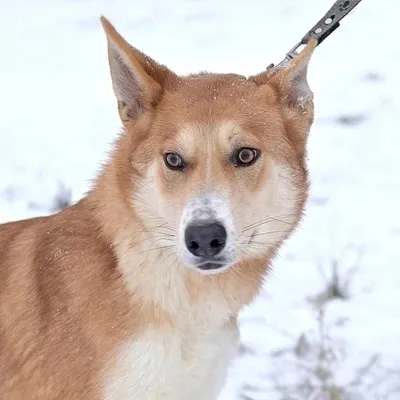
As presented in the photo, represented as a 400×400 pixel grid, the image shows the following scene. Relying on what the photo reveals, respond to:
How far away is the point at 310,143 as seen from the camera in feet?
20.2

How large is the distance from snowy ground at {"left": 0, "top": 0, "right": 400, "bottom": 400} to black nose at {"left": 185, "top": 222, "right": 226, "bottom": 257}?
3.79 feet

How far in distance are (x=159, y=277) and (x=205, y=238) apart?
1.27 ft

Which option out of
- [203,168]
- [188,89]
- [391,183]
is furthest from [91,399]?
[391,183]

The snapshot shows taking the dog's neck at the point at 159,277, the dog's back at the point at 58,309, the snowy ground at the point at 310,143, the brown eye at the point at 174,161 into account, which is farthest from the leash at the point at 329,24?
the snowy ground at the point at 310,143

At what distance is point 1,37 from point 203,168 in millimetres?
5214

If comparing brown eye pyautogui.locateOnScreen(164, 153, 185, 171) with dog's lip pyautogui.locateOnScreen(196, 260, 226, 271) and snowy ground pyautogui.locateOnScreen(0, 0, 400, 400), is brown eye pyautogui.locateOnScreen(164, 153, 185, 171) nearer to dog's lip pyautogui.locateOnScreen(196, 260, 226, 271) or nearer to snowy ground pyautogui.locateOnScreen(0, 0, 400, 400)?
dog's lip pyautogui.locateOnScreen(196, 260, 226, 271)

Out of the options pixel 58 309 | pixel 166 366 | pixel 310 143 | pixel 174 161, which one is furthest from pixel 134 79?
pixel 310 143

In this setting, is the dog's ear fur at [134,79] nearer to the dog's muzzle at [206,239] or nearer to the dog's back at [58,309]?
the dog's back at [58,309]

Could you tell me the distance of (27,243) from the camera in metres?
3.52

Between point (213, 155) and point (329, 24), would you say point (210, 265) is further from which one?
point (329, 24)

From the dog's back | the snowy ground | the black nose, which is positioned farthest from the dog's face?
the snowy ground

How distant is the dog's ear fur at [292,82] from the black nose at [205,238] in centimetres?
69

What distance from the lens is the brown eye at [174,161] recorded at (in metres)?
3.22

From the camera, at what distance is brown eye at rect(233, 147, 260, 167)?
324cm
